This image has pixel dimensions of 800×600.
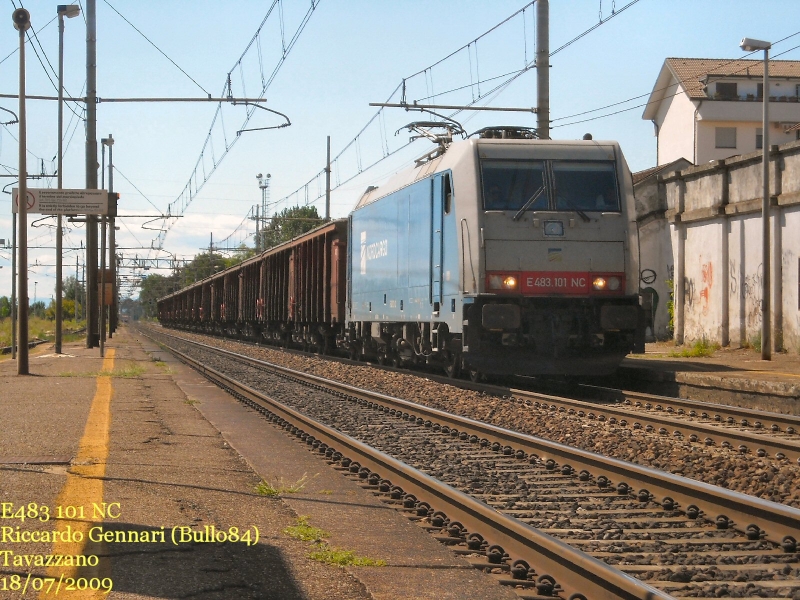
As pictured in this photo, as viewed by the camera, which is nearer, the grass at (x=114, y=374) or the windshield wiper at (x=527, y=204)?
the windshield wiper at (x=527, y=204)

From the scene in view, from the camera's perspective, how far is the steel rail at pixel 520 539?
4121mm

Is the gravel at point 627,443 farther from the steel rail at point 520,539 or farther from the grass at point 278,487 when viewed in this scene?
the grass at point 278,487

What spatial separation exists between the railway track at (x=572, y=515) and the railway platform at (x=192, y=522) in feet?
0.88

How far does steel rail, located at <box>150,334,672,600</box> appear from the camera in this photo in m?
4.12

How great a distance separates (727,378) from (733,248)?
8274 millimetres

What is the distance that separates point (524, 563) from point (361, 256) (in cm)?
1584

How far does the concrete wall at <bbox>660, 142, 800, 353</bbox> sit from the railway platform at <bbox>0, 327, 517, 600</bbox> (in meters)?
11.7

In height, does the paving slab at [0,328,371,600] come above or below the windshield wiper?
below

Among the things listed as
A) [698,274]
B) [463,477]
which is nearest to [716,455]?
[463,477]

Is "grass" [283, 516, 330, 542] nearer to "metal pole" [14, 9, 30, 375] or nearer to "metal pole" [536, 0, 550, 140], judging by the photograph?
"metal pole" [14, 9, 30, 375]

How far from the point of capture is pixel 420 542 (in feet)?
18.1

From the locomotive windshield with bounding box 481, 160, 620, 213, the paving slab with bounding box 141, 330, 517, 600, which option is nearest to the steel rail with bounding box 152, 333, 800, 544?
the paving slab with bounding box 141, 330, 517, 600

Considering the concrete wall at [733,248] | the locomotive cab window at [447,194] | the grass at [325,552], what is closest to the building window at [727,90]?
the concrete wall at [733,248]

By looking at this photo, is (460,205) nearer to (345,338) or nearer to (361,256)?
(361,256)
